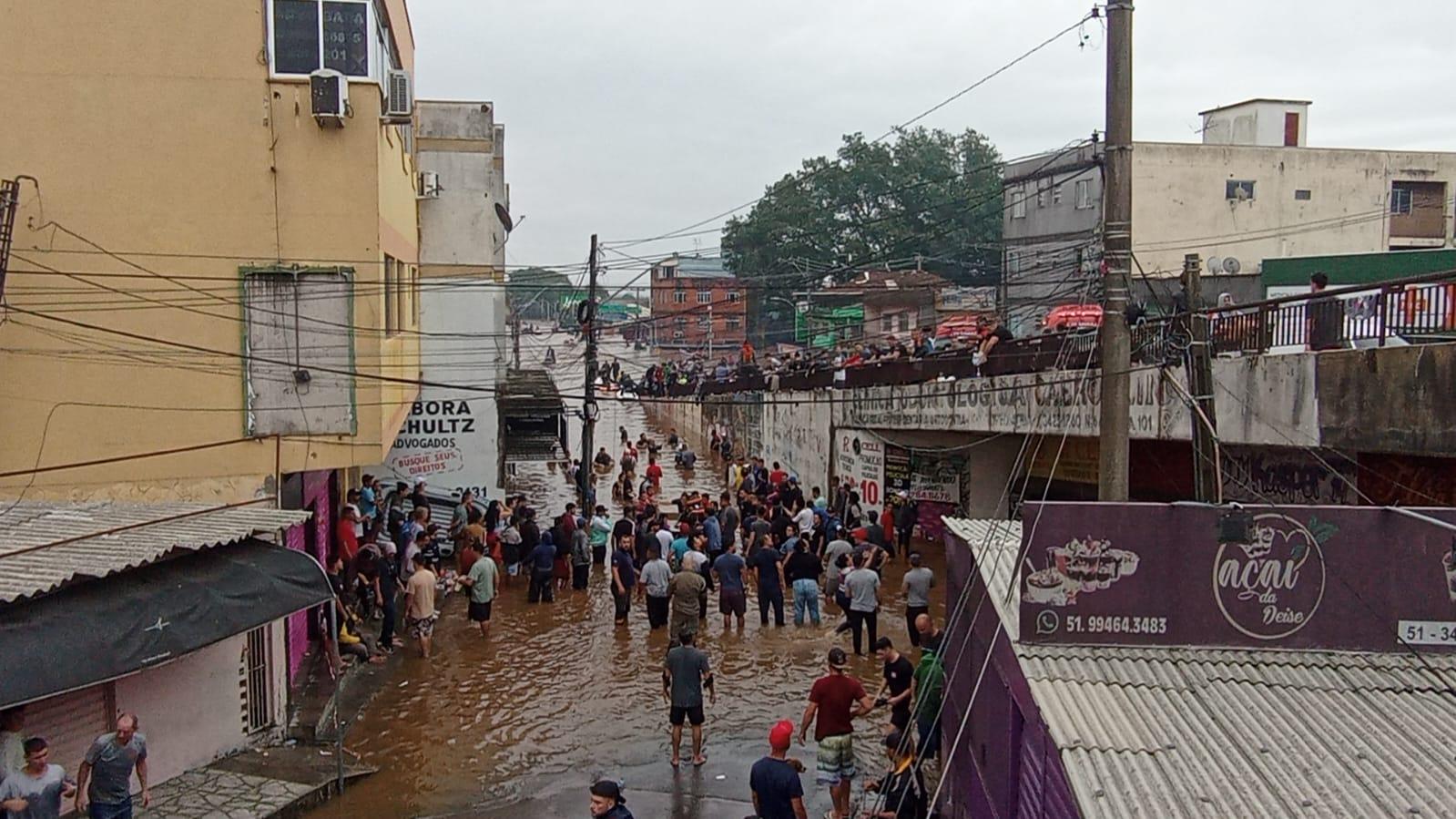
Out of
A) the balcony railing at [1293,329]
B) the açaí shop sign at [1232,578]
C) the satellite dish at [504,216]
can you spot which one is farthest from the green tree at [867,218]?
the açaí shop sign at [1232,578]

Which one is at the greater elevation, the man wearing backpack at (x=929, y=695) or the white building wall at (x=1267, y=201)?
the white building wall at (x=1267, y=201)

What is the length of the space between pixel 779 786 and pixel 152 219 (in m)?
10.1

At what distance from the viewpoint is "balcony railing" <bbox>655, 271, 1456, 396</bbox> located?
439 inches

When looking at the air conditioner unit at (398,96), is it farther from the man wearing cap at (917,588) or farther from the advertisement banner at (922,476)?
the advertisement banner at (922,476)

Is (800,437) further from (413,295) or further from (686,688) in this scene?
(686,688)

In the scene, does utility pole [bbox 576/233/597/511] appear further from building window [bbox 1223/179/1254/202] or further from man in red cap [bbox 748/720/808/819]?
building window [bbox 1223/179/1254/202]

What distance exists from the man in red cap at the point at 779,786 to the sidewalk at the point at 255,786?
4.39 m

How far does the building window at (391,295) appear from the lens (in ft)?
53.6

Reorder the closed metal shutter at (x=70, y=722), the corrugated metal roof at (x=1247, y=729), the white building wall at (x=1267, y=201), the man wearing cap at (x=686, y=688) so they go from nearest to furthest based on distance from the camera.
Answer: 1. the corrugated metal roof at (x=1247, y=729)
2. the closed metal shutter at (x=70, y=722)
3. the man wearing cap at (x=686, y=688)
4. the white building wall at (x=1267, y=201)

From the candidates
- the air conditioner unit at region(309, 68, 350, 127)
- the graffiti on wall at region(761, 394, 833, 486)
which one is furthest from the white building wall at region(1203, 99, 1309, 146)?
the air conditioner unit at region(309, 68, 350, 127)

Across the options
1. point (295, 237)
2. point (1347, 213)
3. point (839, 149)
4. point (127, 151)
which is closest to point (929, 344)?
point (295, 237)

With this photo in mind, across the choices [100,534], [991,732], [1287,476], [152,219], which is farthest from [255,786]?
[1287,476]

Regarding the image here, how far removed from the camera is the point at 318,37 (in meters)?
14.1

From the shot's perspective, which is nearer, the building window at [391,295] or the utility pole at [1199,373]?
the utility pole at [1199,373]
